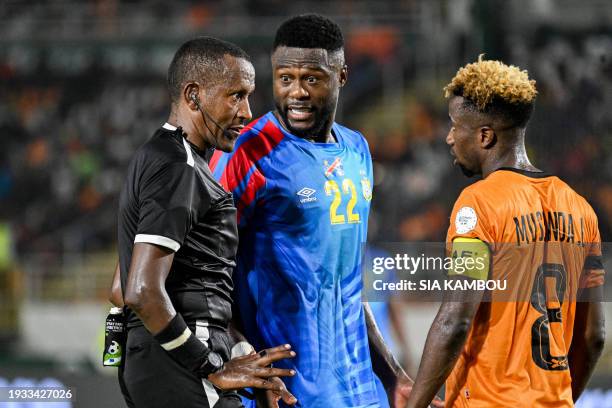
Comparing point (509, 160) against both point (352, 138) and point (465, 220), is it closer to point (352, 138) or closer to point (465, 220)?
point (465, 220)

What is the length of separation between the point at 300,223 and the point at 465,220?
2.56 ft

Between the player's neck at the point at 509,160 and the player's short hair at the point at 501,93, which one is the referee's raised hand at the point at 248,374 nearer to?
the player's neck at the point at 509,160

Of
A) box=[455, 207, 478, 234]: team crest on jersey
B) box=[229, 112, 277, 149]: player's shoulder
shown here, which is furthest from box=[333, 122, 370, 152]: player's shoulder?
box=[455, 207, 478, 234]: team crest on jersey

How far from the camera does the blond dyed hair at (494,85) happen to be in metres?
3.63

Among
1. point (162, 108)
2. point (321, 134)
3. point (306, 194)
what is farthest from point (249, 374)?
point (162, 108)

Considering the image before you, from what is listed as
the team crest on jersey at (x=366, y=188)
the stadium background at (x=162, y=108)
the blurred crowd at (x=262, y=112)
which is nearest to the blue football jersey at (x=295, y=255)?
the team crest on jersey at (x=366, y=188)

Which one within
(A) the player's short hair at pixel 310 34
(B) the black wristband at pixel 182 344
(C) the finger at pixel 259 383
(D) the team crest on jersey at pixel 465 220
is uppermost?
(A) the player's short hair at pixel 310 34

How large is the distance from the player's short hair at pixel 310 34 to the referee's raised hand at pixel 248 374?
1.38 meters

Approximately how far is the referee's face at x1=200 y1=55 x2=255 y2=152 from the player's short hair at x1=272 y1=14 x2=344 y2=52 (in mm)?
431

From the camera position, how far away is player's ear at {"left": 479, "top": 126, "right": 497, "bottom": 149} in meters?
3.66

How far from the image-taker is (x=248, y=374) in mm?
3271

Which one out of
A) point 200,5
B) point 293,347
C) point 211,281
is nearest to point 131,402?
point 211,281

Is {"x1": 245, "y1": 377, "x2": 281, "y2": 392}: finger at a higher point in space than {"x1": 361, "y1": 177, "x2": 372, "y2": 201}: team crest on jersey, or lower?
lower

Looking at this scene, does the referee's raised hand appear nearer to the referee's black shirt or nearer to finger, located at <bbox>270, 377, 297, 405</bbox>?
finger, located at <bbox>270, 377, 297, 405</bbox>
